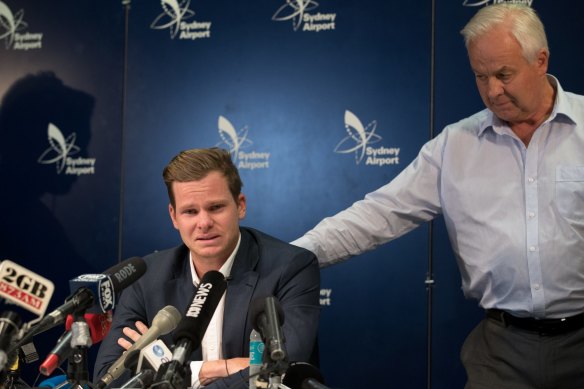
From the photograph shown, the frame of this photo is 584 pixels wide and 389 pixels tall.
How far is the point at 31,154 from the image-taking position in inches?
199

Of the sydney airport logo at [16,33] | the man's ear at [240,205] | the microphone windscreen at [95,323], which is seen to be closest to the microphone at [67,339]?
the microphone windscreen at [95,323]

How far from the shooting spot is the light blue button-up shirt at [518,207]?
102 inches

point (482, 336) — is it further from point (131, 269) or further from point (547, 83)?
point (131, 269)

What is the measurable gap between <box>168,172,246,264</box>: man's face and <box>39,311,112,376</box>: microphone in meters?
0.86

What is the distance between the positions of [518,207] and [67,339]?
60.6 inches

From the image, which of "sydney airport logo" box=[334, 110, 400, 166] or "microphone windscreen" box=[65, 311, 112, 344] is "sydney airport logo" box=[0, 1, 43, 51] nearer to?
"sydney airport logo" box=[334, 110, 400, 166]

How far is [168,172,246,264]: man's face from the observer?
2.75 m

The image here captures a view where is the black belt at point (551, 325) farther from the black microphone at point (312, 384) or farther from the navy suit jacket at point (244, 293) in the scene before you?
the black microphone at point (312, 384)

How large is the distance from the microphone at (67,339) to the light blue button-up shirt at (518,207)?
3.97 ft

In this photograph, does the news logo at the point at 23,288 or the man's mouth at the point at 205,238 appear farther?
the man's mouth at the point at 205,238

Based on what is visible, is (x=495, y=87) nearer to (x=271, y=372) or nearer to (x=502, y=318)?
(x=502, y=318)

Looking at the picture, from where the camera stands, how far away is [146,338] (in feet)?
6.17

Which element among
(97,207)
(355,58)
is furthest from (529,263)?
(97,207)

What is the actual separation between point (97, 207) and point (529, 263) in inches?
119
